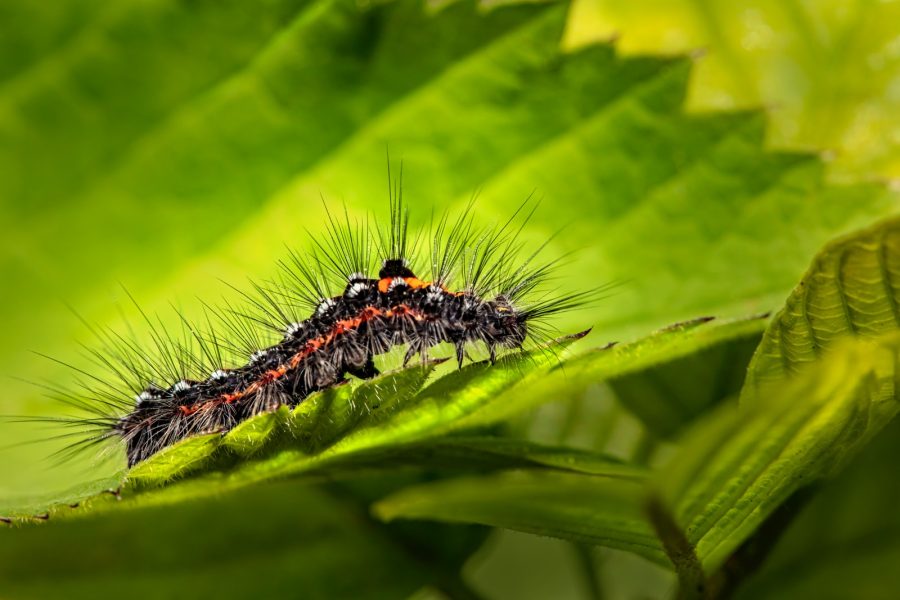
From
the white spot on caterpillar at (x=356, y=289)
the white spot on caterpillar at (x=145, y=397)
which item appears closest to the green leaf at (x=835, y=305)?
the white spot on caterpillar at (x=356, y=289)

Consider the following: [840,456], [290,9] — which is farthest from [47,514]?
[290,9]

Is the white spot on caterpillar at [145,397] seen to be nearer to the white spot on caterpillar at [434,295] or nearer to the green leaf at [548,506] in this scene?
the white spot on caterpillar at [434,295]

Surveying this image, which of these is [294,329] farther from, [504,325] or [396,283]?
[504,325]

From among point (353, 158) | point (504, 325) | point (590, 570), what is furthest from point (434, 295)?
point (590, 570)

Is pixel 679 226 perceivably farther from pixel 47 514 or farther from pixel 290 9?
pixel 47 514

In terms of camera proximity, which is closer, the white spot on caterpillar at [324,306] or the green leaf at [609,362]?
the green leaf at [609,362]
